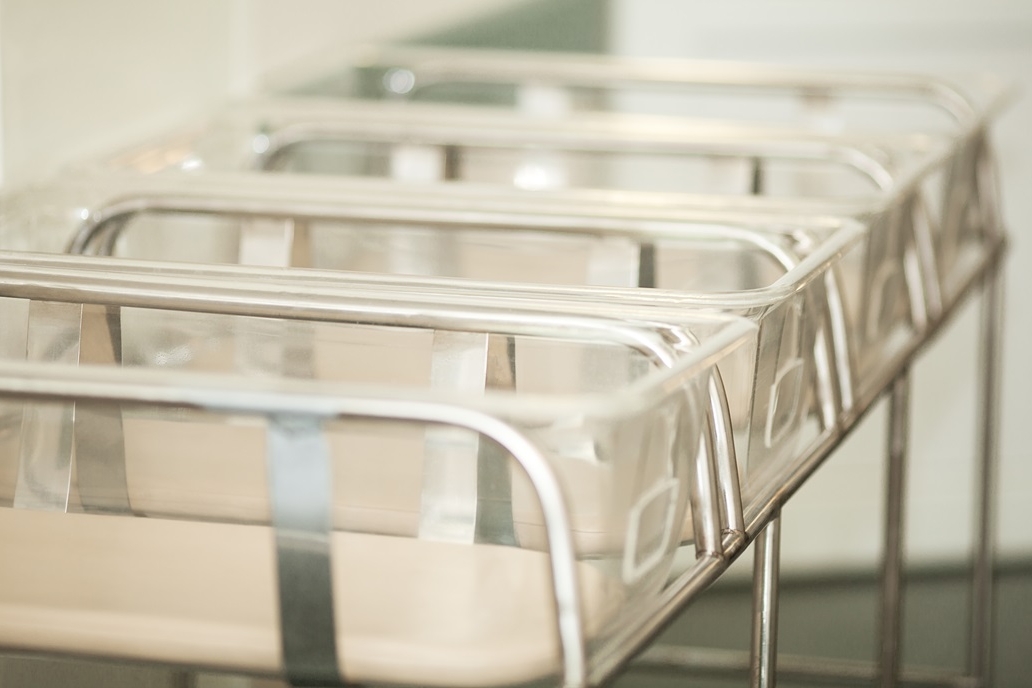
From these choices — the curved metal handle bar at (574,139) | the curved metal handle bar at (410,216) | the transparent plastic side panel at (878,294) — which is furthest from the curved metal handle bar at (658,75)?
the curved metal handle bar at (410,216)

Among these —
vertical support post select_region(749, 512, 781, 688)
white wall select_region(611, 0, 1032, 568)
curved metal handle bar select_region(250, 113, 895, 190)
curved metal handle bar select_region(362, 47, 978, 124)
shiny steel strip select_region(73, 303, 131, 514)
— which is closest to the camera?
shiny steel strip select_region(73, 303, 131, 514)

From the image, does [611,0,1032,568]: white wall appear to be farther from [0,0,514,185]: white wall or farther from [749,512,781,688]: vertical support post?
[749,512,781,688]: vertical support post

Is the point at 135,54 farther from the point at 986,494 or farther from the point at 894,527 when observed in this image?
the point at 986,494

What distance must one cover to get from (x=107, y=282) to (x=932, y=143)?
77cm

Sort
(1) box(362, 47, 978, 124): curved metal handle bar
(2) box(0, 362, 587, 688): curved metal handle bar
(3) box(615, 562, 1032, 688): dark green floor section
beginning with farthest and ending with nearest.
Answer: (3) box(615, 562, 1032, 688): dark green floor section < (1) box(362, 47, 978, 124): curved metal handle bar < (2) box(0, 362, 587, 688): curved metal handle bar

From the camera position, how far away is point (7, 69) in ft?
4.00

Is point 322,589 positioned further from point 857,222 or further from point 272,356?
point 857,222

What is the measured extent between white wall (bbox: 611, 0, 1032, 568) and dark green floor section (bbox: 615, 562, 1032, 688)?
79 mm

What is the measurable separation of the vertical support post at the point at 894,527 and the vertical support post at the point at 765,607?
0.41 m

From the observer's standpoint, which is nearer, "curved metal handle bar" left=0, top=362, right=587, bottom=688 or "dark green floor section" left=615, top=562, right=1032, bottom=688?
"curved metal handle bar" left=0, top=362, right=587, bottom=688

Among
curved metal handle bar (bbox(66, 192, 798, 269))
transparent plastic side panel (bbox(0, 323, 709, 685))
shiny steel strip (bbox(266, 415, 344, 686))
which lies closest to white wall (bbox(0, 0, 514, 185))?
curved metal handle bar (bbox(66, 192, 798, 269))

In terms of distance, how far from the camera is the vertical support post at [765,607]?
2.61 feet

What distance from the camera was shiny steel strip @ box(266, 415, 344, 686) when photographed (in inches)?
19.5

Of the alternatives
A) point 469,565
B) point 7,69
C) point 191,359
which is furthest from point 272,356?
point 7,69
